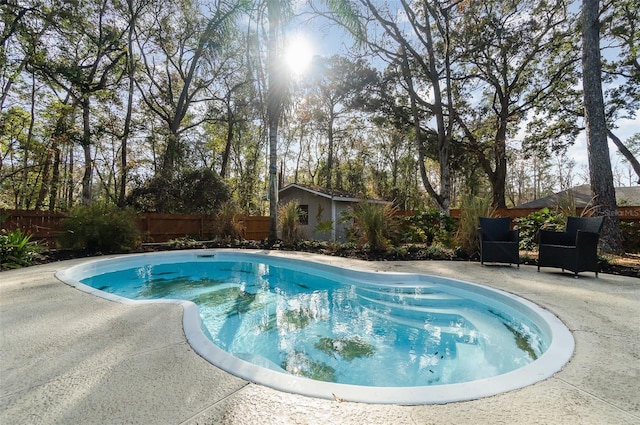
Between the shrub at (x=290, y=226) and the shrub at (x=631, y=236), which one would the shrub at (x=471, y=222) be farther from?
the shrub at (x=290, y=226)

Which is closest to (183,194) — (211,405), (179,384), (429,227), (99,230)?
Result: (99,230)

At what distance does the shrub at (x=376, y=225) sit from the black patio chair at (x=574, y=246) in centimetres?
307

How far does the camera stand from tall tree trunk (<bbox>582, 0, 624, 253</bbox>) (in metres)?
6.20

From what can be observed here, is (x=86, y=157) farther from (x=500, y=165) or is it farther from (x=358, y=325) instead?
(x=500, y=165)

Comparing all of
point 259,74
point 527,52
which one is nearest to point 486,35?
point 527,52

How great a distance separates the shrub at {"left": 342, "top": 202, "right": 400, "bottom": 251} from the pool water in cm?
173

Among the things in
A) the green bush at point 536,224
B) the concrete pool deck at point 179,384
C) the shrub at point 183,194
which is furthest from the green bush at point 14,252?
the green bush at point 536,224

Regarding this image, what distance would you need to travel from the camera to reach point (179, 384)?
1.60 metres

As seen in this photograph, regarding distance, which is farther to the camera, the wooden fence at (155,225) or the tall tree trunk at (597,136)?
the wooden fence at (155,225)

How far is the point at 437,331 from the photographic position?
3.28 m

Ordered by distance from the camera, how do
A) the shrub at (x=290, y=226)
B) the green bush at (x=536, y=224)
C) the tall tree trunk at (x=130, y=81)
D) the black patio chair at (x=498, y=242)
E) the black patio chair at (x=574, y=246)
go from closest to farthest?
the black patio chair at (x=574, y=246) < the black patio chair at (x=498, y=242) < the green bush at (x=536, y=224) < the shrub at (x=290, y=226) < the tall tree trunk at (x=130, y=81)

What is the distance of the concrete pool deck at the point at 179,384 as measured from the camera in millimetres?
1366

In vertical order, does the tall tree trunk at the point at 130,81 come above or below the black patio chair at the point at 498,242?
above

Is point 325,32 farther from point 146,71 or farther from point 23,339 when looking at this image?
point 23,339
